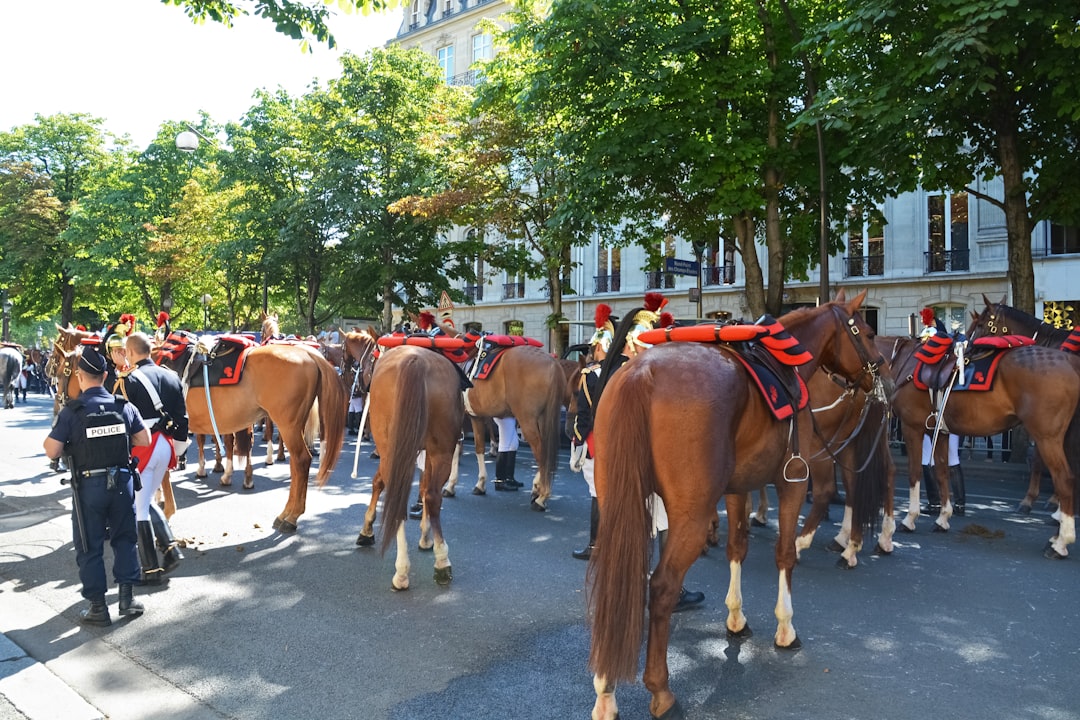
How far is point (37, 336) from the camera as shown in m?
94.9

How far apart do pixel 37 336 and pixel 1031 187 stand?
350 ft

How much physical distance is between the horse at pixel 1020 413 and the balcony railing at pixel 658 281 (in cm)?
2579

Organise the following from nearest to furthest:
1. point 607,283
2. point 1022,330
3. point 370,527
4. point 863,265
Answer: point 370,527 < point 1022,330 < point 863,265 < point 607,283

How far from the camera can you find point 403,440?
6367 millimetres

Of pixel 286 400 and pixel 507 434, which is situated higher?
pixel 286 400

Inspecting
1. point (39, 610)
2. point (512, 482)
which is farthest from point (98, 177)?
point (39, 610)

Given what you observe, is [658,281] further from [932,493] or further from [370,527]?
[370,527]

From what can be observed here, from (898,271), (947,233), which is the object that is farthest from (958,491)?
(947,233)

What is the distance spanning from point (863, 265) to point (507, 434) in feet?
75.9

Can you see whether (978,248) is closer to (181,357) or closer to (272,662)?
(181,357)

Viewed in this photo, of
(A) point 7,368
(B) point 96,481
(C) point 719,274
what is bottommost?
(B) point 96,481

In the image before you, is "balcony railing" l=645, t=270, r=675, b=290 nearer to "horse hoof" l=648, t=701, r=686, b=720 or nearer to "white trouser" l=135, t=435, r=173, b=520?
"white trouser" l=135, t=435, r=173, b=520

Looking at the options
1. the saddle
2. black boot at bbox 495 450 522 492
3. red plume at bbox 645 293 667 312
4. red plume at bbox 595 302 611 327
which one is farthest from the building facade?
the saddle

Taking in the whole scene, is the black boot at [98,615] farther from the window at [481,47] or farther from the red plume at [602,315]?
the window at [481,47]
